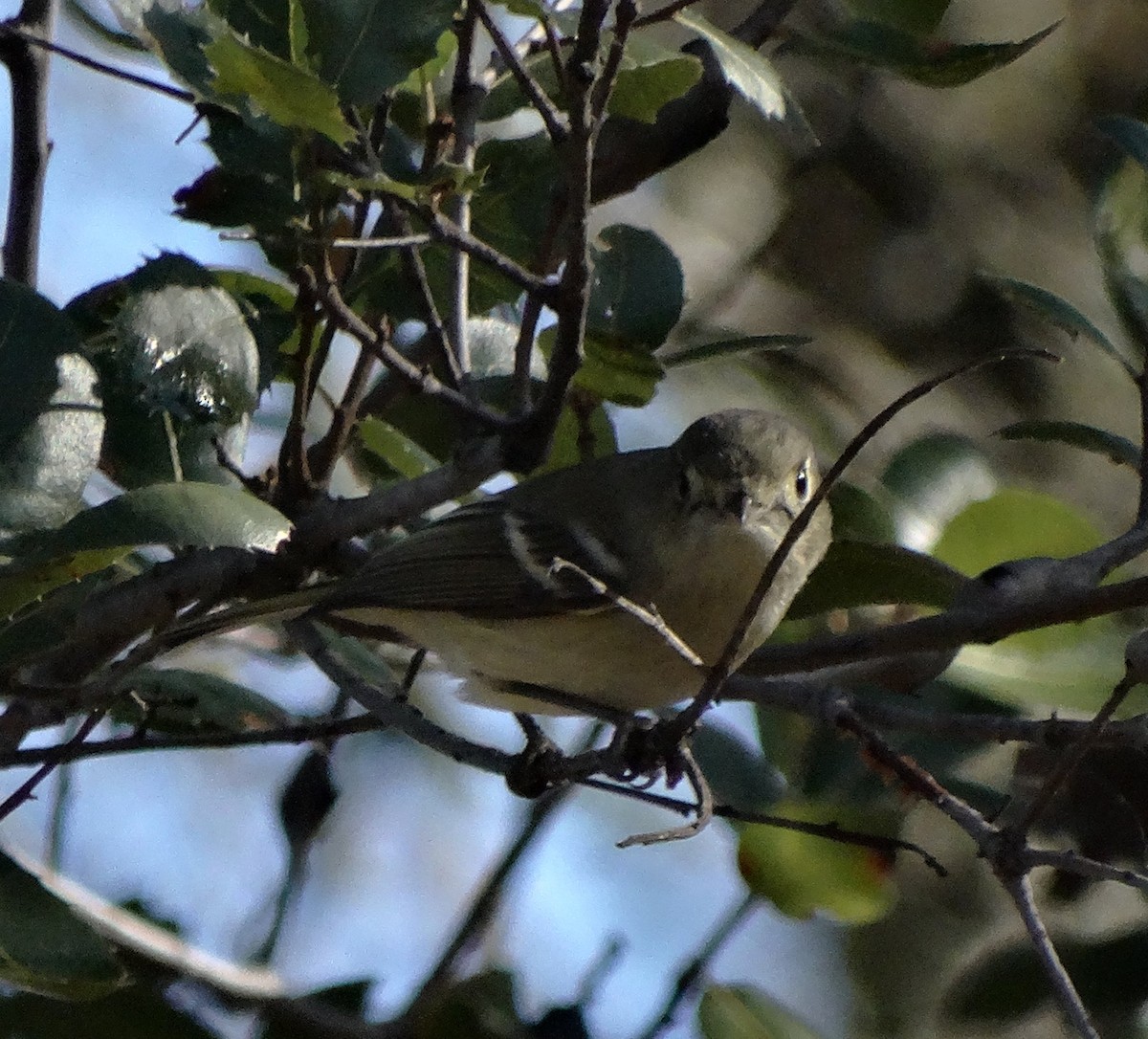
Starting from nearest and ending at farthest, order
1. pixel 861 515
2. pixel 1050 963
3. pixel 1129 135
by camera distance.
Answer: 1. pixel 1050 963
2. pixel 1129 135
3. pixel 861 515

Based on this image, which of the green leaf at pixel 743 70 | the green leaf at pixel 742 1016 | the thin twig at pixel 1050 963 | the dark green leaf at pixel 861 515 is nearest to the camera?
the thin twig at pixel 1050 963

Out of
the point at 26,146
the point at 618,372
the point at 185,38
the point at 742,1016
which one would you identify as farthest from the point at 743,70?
the point at 742,1016

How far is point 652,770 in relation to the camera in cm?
205

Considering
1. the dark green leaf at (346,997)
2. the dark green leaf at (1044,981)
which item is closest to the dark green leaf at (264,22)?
the dark green leaf at (346,997)

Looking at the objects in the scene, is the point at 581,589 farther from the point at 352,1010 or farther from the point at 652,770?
the point at 352,1010

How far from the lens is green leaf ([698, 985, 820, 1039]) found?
2072mm

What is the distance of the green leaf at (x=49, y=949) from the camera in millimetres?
1743

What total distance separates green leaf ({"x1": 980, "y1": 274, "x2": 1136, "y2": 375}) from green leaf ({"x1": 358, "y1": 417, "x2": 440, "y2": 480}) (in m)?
0.84

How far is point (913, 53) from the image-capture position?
6.91 feet

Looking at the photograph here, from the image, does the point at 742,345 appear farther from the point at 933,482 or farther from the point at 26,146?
the point at 26,146

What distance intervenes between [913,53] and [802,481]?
2.25 feet

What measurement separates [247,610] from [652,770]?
630 mm

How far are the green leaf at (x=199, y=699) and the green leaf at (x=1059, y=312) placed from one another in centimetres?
116

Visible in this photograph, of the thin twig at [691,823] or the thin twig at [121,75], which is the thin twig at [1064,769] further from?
the thin twig at [121,75]
